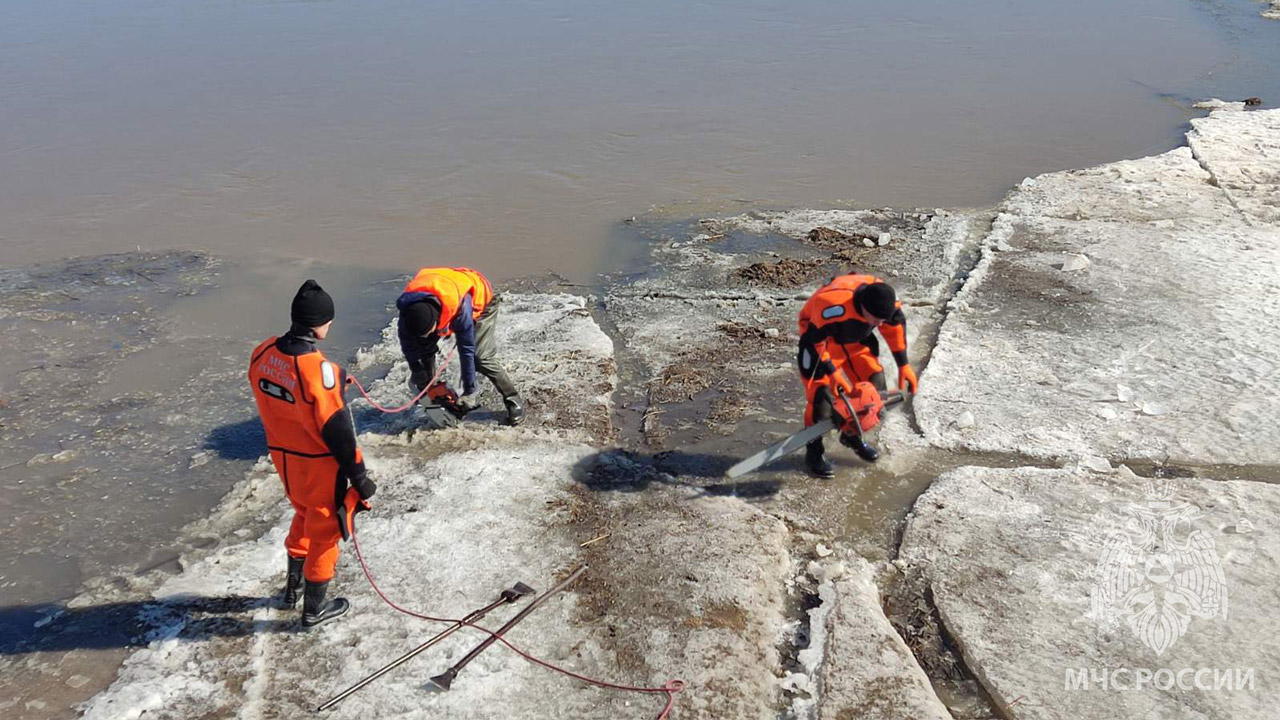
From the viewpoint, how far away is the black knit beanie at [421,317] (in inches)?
230

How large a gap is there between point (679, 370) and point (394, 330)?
8.98ft

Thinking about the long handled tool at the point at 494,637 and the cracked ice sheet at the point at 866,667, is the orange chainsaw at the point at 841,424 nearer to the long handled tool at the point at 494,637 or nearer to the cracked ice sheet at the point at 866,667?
the cracked ice sheet at the point at 866,667

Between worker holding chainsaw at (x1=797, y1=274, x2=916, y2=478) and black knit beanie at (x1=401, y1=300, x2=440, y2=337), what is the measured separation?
2266 millimetres

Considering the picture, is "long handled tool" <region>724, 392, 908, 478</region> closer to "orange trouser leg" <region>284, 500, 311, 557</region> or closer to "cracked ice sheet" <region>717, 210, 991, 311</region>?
"orange trouser leg" <region>284, 500, 311, 557</region>

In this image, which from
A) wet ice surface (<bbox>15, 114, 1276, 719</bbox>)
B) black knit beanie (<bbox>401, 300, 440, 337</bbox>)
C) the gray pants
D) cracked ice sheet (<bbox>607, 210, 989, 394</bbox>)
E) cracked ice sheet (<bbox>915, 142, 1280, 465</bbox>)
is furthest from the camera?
cracked ice sheet (<bbox>607, 210, 989, 394</bbox>)

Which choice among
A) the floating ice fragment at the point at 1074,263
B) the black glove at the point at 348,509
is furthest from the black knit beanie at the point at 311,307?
the floating ice fragment at the point at 1074,263

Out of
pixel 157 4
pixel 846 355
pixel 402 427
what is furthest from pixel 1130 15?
pixel 157 4

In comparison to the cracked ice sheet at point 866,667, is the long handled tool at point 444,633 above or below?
above

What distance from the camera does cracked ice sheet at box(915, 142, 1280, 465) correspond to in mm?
6297

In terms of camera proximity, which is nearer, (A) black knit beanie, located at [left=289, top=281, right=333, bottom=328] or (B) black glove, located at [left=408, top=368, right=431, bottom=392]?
(A) black knit beanie, located at [left=289, top=281, right=333, bottom=328]

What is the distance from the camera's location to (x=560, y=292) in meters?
9.50

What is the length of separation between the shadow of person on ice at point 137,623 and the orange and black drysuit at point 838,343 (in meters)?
3.24

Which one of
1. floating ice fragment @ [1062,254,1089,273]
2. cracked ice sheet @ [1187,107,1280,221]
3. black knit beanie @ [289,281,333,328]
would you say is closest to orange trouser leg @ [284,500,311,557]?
black knit beanie @ [289,281,333,328]

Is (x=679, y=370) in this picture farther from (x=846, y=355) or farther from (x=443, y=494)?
(x=443, y=494)
